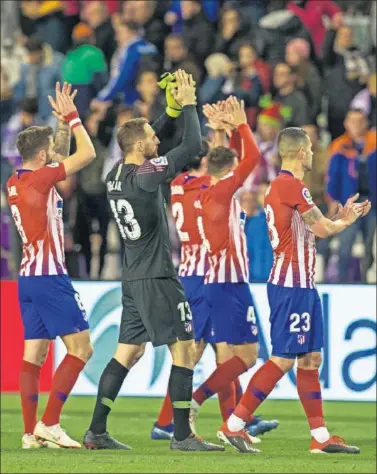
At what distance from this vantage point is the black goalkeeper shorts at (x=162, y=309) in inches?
418

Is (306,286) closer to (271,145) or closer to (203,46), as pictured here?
(271,145)

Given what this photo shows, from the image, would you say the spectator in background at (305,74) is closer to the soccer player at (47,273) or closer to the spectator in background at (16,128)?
the spectator in background at (16,128)

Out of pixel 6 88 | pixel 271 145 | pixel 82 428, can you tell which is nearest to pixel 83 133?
pixel 82 428

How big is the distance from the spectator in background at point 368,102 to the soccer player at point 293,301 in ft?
25.0

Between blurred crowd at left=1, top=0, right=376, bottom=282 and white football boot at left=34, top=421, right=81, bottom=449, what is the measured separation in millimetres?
5265

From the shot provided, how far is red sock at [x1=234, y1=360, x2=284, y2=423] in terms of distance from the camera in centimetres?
1063

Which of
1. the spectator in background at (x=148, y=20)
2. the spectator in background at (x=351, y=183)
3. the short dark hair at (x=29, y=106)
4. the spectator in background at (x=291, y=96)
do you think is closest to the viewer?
the spectator in background at (x=351, y=183)

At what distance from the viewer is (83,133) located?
1106 centimetres

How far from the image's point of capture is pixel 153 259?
35.2 ft

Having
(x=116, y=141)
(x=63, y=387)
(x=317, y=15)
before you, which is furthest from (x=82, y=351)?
(x=317, y=15)

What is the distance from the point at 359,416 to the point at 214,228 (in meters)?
3.24

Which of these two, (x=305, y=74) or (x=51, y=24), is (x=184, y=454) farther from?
(x=51, y=24)

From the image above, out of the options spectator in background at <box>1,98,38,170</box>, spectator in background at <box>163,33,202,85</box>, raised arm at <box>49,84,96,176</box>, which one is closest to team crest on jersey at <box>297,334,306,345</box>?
raised arm at <box>49,84,96,176</box>

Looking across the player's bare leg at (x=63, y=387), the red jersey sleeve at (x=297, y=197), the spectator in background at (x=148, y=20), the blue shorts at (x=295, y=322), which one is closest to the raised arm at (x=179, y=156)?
the red jersey sleeve at (x=297, y=197)
